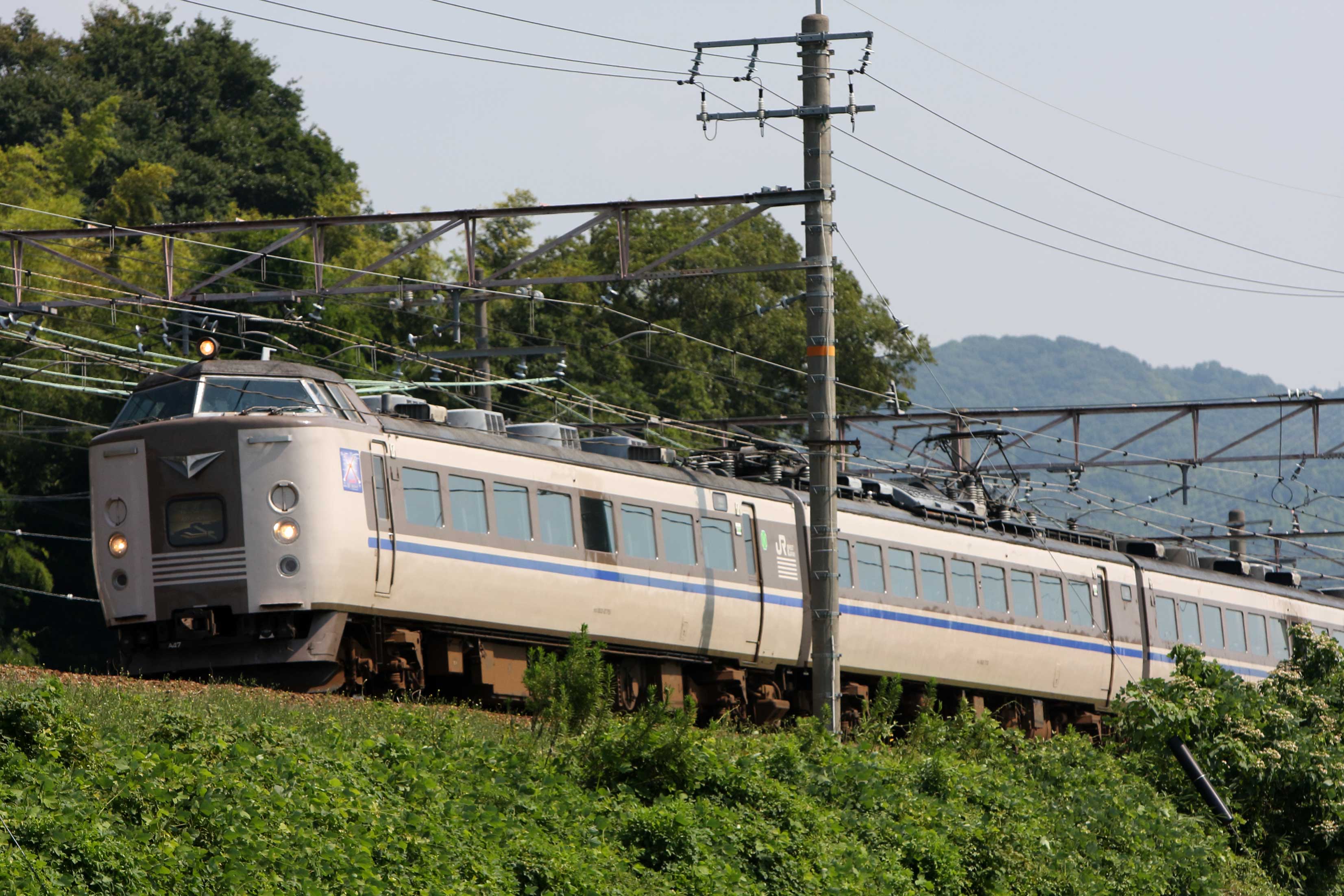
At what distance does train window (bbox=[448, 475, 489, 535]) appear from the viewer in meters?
20.9

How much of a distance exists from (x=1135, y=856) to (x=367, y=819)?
9.21 m

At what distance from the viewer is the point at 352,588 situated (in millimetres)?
19531

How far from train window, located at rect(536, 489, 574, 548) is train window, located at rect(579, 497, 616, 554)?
209 millimetres

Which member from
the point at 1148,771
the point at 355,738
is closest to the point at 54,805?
the point at 355,738

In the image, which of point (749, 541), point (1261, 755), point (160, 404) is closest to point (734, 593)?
point (749, 541)

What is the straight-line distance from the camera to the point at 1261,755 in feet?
71.3

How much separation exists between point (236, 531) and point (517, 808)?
7239mm

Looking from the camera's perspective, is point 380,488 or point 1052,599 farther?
point 1052,599

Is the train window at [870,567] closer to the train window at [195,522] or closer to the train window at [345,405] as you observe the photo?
the train window at [345,405]

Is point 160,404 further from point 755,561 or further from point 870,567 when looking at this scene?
point 870,567

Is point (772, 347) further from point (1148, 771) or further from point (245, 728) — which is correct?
Result: point (245, 728)

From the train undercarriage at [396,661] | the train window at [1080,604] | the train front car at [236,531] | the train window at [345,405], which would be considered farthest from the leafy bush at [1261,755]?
the train window at [345,405]

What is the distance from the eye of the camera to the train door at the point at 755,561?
25.3 meters

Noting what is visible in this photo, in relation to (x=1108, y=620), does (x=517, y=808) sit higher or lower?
higher
